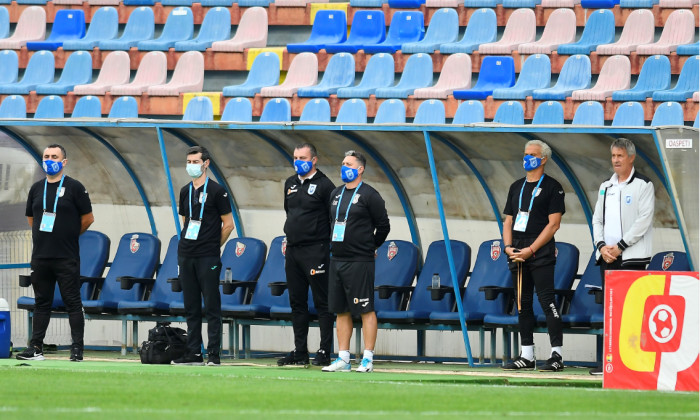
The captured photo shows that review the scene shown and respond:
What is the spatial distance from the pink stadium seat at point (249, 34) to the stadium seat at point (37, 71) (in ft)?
7.89

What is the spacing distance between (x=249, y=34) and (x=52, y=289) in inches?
277

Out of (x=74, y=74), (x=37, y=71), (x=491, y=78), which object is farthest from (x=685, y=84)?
(x=37, y=71)

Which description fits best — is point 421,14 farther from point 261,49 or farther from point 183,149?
point 183,149

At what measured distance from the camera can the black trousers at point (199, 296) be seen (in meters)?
10.9

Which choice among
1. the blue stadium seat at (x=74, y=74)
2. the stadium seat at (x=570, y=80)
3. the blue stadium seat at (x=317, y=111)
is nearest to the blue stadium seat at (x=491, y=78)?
the stadium seat at (x=570, y=80)

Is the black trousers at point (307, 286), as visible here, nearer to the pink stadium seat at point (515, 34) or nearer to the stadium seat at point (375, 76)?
the stadium seat at point (375, 76)

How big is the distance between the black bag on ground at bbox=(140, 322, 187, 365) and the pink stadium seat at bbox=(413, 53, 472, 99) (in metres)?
5.55

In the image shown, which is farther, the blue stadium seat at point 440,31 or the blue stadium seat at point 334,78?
the blue stadium seat at point 440,31

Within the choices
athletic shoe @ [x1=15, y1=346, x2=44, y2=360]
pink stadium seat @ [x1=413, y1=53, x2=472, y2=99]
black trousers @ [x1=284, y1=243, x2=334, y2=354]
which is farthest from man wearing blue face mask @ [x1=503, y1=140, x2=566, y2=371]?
pink stadium seat @ [x1=413, y1=53, x2=472, y2=99]

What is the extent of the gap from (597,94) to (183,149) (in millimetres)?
5077

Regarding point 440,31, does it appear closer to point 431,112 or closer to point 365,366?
point 431,112

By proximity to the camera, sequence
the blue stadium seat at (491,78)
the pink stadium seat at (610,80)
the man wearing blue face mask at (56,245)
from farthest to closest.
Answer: the blue stadium seat at (491,78), the pink stadium seat at (610,80), the man wearing blue face mask at (56,245)

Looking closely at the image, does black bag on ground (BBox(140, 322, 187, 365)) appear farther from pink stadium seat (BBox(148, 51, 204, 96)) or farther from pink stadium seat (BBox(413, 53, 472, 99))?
pink stadium seat (BBox(148, 51, 204, 96))

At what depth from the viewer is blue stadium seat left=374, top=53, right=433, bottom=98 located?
51.6 ft
